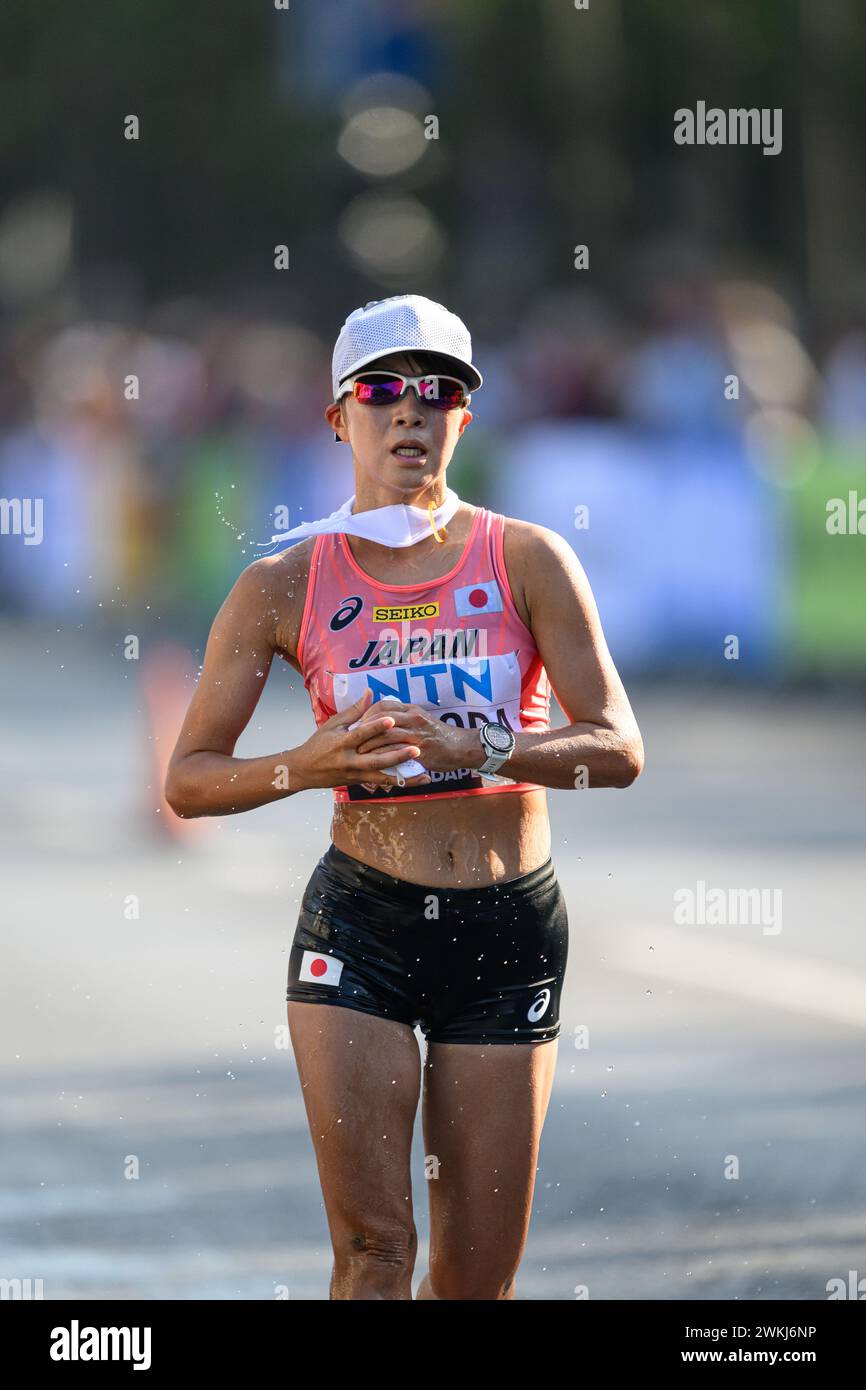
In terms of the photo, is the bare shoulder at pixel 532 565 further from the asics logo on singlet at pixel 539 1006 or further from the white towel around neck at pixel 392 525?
the asics logo on singlet at pixel 539 1006

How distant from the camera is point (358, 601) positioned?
5445 millimetres

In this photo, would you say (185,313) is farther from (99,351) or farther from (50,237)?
(99,351)

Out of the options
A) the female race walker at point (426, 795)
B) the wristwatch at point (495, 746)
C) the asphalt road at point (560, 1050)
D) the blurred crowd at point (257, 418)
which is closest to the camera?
the wristwatch at point (495, 746)

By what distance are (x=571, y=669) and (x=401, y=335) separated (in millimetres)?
728

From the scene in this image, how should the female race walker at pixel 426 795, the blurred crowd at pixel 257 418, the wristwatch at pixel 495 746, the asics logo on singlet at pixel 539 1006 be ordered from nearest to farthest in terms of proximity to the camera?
the wristwatch at pixel 495 746, the female race walker at pixel 426 795, the asics logo on singlet at pixel 539 1006, the blurred crowd at pixel 257 418

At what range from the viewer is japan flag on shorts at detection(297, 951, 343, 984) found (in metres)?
5.34

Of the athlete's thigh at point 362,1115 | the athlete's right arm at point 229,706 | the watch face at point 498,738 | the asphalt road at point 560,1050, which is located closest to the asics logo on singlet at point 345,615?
the athlete's right arm at point 229,706


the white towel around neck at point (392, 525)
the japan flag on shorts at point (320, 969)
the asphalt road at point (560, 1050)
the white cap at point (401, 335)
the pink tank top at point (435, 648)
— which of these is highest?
the white cap at point (401, 335)

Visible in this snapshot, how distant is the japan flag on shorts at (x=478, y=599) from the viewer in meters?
5.40

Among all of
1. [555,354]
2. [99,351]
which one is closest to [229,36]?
[99,351]

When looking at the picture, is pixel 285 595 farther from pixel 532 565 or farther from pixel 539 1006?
pixel 539 1006

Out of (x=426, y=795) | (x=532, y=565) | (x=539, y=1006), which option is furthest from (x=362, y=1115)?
(x=532, y=565)

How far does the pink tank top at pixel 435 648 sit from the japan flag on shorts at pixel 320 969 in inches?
12.7

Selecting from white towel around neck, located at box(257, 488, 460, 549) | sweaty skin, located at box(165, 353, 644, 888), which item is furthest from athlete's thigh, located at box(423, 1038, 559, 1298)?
white towel around neck, located at box(257, 488, 460, 549)
